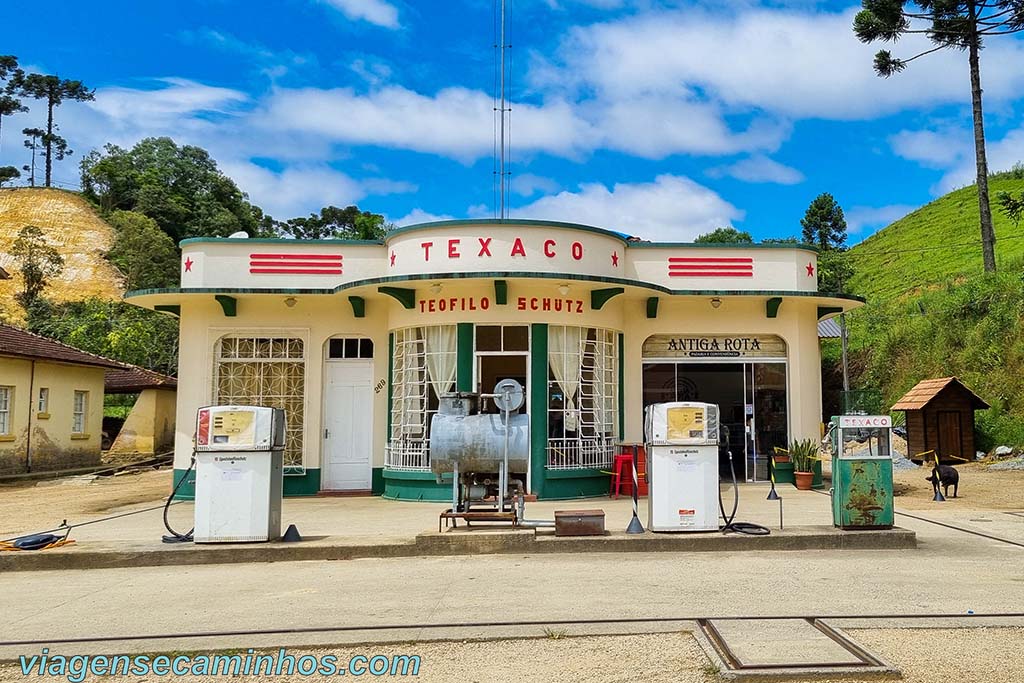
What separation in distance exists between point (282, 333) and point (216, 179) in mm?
81829

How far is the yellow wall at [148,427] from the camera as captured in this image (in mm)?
29188

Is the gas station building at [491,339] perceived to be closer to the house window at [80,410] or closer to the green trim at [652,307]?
the green trim at [652,307]

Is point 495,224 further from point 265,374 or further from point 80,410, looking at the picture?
point 80,410

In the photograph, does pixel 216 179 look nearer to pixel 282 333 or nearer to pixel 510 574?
pixel 282 333

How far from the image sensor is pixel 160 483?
67.0 ft

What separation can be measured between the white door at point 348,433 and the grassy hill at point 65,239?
49.2m

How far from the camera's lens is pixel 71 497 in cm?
1709

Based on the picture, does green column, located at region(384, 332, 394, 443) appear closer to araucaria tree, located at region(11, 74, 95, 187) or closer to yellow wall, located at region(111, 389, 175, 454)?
yellow wall, located at region(111, 389, 175, 454)

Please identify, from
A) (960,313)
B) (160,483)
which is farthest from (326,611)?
(960,313)

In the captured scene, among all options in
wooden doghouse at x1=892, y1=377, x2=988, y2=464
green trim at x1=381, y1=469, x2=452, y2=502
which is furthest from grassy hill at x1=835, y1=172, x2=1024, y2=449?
green trim at x1=381, y1=469, x2=452, y2=502

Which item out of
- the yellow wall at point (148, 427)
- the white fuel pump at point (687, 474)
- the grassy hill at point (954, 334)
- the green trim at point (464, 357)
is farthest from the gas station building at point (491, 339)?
the yellow wall at point (148, 427)

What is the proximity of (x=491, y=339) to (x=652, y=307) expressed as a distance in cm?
338

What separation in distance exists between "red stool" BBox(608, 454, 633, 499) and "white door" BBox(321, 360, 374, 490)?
4579 millimetres

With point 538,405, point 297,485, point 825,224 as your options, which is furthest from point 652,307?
point 825,224
